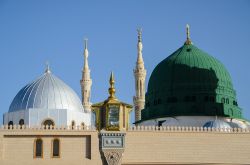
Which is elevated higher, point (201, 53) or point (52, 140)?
point (201, 53)

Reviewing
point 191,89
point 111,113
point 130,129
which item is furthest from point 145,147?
point 191,89

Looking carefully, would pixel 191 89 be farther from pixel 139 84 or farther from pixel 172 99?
pixel 139 84

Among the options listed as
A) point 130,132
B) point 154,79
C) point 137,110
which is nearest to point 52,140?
point 130,132

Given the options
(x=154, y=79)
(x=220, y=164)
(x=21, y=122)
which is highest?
(x=154, y=79)

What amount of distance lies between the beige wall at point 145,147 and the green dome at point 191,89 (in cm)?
558

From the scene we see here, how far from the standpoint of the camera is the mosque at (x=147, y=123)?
24906 mm

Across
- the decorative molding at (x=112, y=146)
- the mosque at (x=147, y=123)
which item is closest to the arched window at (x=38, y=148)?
the mosque at (x=147, y=123)

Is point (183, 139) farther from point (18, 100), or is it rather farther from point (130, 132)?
point (18, 100)

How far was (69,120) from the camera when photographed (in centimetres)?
2881

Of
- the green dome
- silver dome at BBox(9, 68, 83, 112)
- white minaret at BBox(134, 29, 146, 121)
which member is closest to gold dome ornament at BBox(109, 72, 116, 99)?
silver dome at BBox(9, 68, 83, 112)

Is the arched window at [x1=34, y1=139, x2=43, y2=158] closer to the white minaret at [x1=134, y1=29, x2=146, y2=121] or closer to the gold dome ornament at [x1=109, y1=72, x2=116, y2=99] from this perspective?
the gold dome ornament at [x1=109, y1=72, x2=116, y2=99]

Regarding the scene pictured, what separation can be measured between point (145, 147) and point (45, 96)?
548cm

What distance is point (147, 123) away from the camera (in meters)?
33.8

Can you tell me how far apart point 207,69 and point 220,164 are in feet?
26.7
